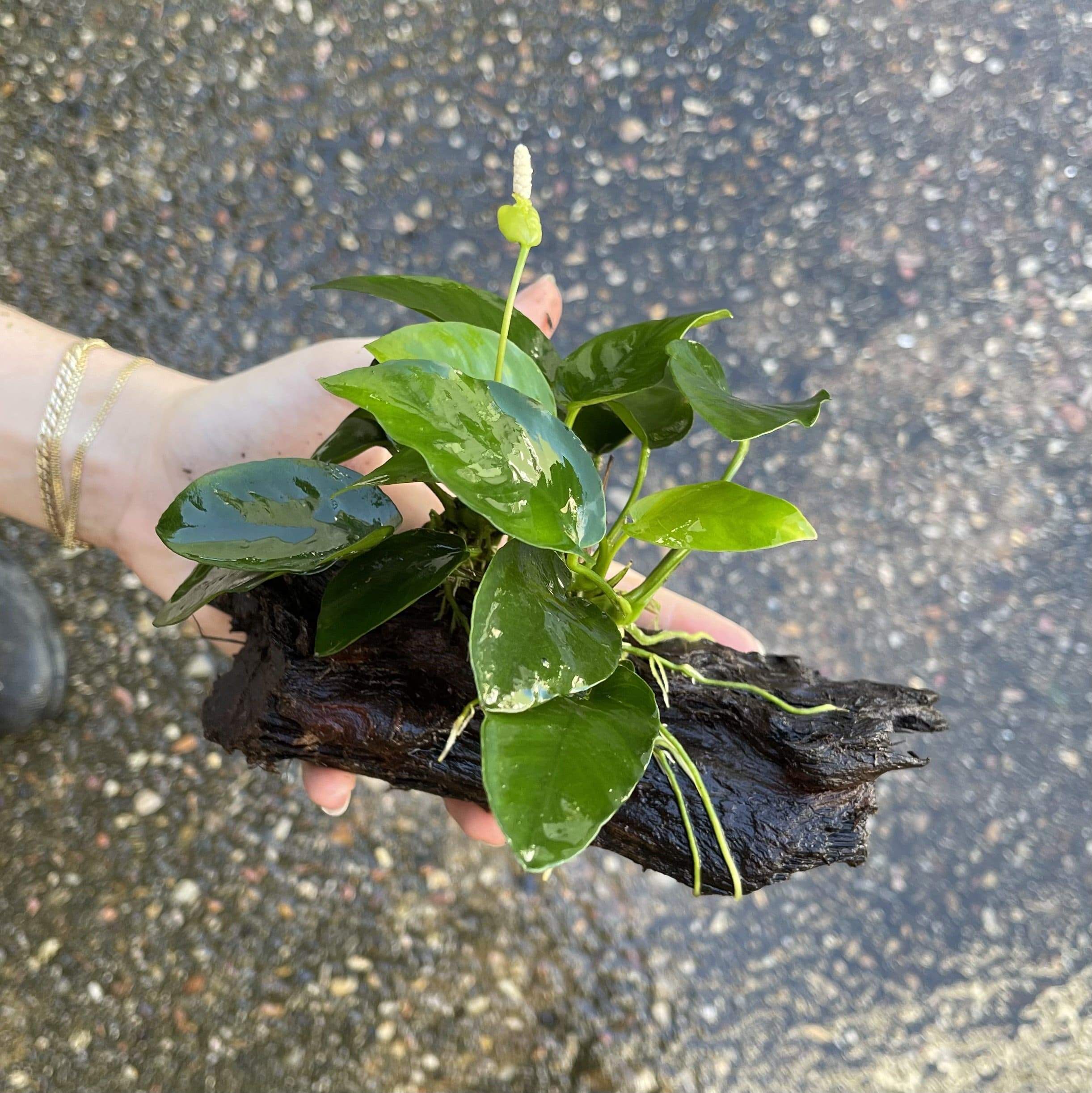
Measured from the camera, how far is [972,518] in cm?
151

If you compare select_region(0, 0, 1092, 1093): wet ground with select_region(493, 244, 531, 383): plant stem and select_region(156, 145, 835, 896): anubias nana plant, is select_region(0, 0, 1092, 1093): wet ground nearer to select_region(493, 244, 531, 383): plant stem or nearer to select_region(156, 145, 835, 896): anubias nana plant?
select_region(156, 145, 835, 896): anubias nana plant

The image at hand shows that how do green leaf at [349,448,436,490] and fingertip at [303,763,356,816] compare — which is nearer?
green leaf at [349,448,436,490]

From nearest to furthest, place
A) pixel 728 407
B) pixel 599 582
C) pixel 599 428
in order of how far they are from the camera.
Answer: pixel 728 407 → pixel 599 582 → pixel 599 428

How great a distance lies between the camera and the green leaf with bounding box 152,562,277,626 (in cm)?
63

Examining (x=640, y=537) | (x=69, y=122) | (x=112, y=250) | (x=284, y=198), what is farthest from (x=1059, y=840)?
(x=69, y=122)

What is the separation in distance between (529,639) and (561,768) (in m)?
0.08

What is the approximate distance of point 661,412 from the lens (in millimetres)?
724

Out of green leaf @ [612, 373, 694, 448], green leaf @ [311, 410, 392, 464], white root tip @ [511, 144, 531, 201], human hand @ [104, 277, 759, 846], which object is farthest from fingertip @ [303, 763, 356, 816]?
white root tip @ [511, 144, 531, 201]

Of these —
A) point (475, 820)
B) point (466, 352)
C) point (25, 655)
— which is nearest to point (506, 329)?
point (466, 352)

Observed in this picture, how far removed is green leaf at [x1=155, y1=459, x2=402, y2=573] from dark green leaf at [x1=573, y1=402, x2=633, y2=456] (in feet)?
0.72

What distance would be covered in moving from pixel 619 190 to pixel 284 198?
0.55m

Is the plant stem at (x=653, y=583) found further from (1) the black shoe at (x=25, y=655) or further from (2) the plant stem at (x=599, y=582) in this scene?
(1) the black shoe at (x=25, y=655)

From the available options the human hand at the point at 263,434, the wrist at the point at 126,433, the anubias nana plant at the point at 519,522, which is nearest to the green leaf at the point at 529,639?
the anubias nana plant at the point at 519,522

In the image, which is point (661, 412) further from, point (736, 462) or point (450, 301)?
point (450, 301)
